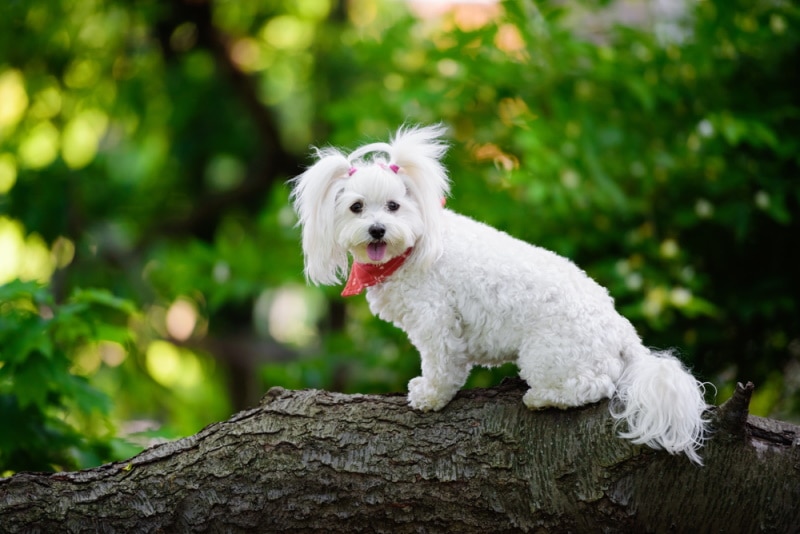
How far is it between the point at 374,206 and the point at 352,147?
128 inches

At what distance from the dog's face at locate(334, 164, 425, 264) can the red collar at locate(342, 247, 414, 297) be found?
0.07 meters

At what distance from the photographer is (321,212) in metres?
2.75

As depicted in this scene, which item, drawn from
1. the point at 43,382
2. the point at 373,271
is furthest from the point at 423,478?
the point at 43,382

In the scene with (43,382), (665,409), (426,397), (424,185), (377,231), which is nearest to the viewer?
(665,409)

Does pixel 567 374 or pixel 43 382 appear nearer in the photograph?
pixel 567 374

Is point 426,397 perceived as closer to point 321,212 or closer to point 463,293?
point 463,293

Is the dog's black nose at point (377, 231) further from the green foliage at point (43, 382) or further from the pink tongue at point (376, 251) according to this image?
the green foliage at point (43, 382)

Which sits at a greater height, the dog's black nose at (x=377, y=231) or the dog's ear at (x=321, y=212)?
the dog's ear at (x=321, y=212)

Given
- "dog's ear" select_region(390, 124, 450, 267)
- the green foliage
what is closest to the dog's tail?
"dog's ear" select_region(390, 124, 450, 267)

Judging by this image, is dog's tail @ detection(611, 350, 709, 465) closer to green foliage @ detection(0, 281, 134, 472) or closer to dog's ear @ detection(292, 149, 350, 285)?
dog's ear @ detection(292, 149, 350, 285)

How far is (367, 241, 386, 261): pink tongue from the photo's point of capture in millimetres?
2674

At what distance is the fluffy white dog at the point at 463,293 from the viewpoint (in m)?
2.62

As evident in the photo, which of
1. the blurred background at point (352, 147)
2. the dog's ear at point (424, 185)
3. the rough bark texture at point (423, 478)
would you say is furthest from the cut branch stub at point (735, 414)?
the dog's ear at point (424, 185)

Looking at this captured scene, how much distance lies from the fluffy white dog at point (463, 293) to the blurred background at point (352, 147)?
2.93 feet
